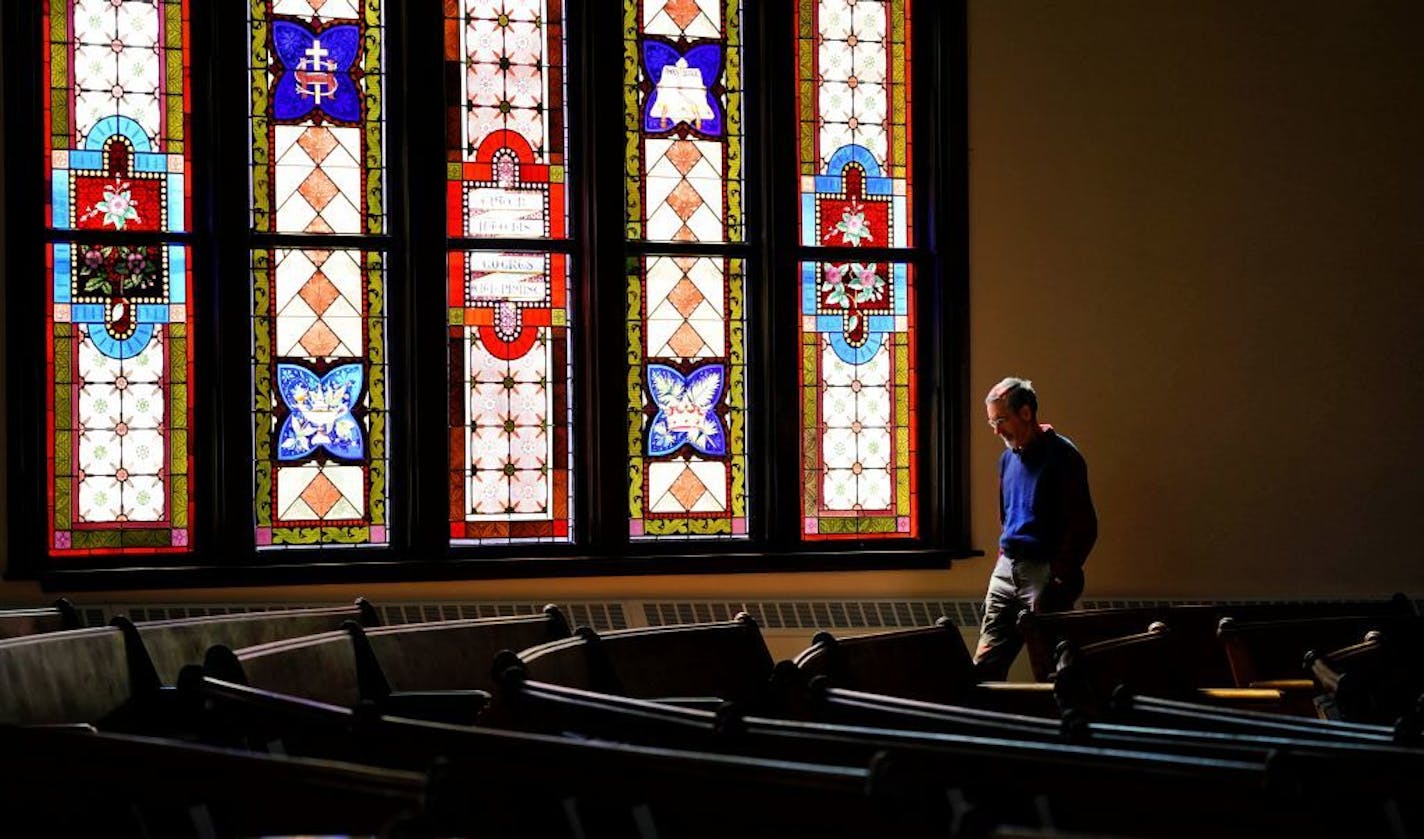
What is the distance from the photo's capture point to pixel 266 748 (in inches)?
124

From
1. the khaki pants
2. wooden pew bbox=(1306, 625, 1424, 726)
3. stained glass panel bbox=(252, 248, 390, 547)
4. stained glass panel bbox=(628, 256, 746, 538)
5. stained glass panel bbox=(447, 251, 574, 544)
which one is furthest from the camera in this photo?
stained glass panel bbox=(628, 256, 746, 538)

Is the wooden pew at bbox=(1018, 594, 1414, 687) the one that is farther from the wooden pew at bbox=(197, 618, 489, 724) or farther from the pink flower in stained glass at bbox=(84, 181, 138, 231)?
the pink flower in stained glass at bbox=(84, 181, 138, 231)

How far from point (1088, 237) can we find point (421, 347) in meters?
2.87

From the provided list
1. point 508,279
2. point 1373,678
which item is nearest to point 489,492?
point 508,279

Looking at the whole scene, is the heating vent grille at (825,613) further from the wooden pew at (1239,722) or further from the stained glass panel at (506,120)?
the wooden pew at (1239,722)

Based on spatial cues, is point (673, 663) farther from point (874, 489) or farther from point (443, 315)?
→ point (874, 489)

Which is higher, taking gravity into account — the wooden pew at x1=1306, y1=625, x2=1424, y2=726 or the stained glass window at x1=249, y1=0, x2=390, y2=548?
the stained glass window at x1=249, y1=0, x2=390, y2=548

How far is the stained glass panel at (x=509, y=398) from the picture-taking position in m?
6.77

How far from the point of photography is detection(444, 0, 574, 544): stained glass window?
6.77 meters

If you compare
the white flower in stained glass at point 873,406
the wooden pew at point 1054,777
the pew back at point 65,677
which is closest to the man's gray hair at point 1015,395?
the white flower in stained glass at point 873,406

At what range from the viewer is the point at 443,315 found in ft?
22.0

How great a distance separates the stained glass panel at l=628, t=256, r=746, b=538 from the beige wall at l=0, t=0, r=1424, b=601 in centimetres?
72

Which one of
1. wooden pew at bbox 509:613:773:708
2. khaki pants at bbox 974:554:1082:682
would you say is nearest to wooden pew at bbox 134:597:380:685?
wooden pew at bbox 509:613:773:708

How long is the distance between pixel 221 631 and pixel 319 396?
233 centimetres
